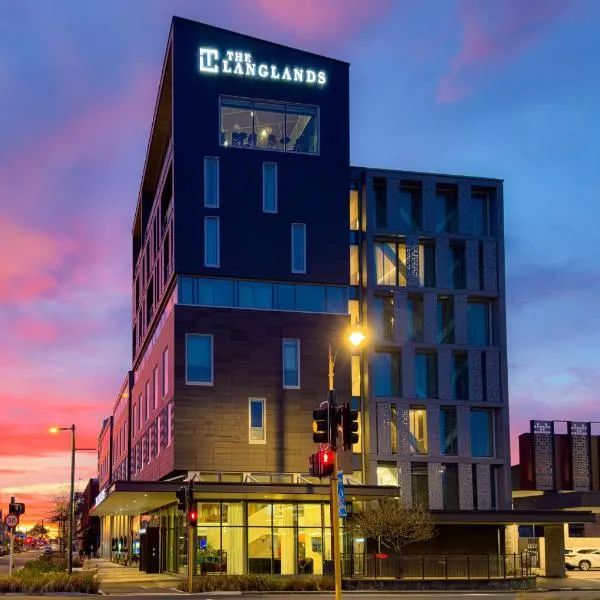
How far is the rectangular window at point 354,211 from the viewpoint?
231 ft

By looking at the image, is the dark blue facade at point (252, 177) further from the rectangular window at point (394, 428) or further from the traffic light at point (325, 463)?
the traffic light at point (325, 463)

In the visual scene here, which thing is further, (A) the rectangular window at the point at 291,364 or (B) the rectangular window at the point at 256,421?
(A) the rectangular window at the point at 291,364

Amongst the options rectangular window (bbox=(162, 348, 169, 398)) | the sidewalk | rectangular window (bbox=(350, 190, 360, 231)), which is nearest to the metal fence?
the sidewalk

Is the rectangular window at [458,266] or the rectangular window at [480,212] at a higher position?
the rectangular window at [480,212]

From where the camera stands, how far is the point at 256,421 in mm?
62969

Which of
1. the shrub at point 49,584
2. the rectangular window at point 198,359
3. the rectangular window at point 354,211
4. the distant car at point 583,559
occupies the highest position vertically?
the rectangular window at point 354,211

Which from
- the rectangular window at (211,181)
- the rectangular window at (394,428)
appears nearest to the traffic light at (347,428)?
the rectangular window at (211,181)

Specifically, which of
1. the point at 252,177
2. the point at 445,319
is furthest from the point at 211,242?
the point at 445,319

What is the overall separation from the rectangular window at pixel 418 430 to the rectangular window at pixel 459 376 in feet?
9.10

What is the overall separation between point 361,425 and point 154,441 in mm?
15661

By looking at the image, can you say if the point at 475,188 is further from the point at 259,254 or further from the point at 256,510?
the point at 256,510

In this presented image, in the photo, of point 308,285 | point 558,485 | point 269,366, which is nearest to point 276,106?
point 308,285

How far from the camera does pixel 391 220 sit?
7019 cm

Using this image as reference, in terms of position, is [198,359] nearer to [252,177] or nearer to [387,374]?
[252,177]
